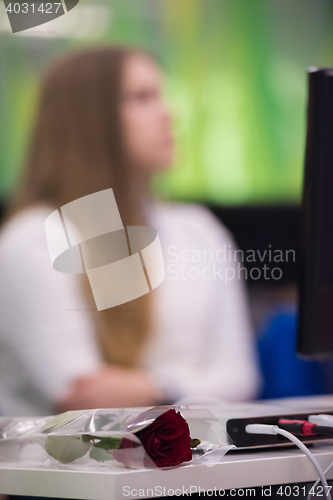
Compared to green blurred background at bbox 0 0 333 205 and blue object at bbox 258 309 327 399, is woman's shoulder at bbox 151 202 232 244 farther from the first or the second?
blue object at bbox 258 309 327 399

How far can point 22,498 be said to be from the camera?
0.50 meters

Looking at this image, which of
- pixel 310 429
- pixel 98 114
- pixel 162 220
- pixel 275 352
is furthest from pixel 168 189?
pixel 310 429

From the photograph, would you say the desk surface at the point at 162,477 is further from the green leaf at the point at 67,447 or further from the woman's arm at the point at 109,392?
the woman's arm at the point at 109,392

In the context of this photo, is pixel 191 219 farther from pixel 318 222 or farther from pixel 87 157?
pixel 318 222

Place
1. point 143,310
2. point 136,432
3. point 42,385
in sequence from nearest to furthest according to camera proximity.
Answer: point 136,432
point 42,385
point 143,310

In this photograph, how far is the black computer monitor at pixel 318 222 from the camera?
0.55 metres

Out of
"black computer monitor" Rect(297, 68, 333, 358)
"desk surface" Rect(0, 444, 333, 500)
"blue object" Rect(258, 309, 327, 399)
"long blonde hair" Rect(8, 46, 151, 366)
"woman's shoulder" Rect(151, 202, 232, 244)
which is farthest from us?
"blue object" Rect(258, 309, 327, 399)

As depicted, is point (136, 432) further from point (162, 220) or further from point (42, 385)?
point (162, 220)

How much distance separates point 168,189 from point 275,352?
1.85 feet

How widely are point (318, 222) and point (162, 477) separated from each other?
30 cm

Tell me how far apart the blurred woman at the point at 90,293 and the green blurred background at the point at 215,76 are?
48 mm

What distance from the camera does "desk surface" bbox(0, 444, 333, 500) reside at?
1.35 feet

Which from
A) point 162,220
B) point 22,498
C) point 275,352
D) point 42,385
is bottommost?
point 275,352

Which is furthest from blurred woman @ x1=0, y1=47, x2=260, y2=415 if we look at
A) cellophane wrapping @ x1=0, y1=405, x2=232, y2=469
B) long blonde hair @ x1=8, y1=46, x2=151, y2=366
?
cellophane wrapping @ x1=0, y1=405, x2=232, y2=469
